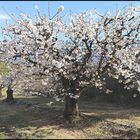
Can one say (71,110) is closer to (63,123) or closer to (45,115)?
(63,123)

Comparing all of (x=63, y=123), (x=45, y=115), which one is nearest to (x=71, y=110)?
(x=63, y=123)

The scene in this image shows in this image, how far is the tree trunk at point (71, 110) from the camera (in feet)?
71.7

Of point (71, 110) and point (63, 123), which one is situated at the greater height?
point (71, 110)

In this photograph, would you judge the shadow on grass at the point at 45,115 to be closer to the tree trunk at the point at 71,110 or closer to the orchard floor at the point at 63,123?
the orchard floor at the point at 63,123

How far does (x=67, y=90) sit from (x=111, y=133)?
3.07 meters

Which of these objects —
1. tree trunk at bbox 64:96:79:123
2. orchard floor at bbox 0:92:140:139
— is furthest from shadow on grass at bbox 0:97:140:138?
tree trunk at bbox 64:96:79:123

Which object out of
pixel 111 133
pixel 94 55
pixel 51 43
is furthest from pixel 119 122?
pixel 51 43

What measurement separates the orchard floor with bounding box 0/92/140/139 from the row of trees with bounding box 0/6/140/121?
3.74 feet

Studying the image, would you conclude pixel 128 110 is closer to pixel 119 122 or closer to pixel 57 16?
pixel 119 122

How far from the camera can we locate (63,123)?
2158cm

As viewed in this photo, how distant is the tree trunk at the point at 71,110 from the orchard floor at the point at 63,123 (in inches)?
12.7

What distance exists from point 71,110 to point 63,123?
0.80 m

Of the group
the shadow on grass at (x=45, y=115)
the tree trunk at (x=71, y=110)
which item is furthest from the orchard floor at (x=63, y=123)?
the tree trunk at (x=71, y=110)

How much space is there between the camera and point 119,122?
72.7 feet
